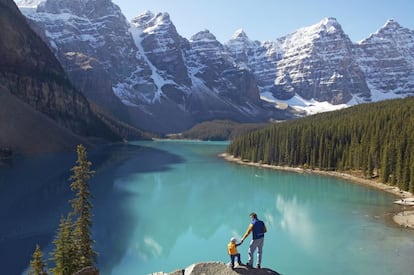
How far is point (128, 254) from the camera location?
39750 millimetres

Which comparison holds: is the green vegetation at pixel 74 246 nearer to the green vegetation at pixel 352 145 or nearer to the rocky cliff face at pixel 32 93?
the green vegetation at pixel 352 145

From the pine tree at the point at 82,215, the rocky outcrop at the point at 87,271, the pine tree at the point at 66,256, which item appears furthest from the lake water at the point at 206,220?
the rocky outcrop at the point at 87,271

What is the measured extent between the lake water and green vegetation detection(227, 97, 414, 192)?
7.64 meters

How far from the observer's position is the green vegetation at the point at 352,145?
261ft

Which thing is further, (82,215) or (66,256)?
(82,215)

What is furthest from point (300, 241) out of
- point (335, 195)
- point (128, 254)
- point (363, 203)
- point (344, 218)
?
point (335, 195)

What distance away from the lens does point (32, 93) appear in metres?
163

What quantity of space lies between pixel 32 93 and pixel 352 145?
11672 centimetres

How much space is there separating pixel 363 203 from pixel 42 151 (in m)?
98.2

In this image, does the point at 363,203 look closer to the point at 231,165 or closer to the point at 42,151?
the point at 231,165

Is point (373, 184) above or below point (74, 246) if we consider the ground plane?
above

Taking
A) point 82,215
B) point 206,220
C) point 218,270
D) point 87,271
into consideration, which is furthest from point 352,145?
point 87,271

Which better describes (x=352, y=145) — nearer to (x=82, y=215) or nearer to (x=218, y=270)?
(x=82, y=215)

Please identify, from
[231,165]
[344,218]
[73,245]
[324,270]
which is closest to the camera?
[73,245]
